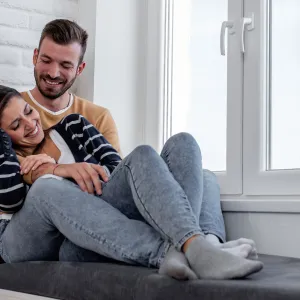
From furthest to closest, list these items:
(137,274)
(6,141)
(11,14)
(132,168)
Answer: (11,14) < (6,141) < (132,168) < (137,274)

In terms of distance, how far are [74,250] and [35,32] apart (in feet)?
3.60

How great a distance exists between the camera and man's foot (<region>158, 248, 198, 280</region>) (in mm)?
1206

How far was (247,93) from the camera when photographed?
201 cm

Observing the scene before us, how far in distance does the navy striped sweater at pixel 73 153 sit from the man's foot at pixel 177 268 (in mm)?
543

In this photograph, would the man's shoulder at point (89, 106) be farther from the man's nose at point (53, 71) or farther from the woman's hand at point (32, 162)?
the woman's hand at point (32, 162)

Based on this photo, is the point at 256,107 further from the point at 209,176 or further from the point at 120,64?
the point at 120,64

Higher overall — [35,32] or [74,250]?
[35,32]

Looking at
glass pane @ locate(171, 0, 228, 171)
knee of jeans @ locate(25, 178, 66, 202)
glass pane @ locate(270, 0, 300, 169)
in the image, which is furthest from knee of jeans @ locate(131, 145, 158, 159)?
glass pane @ locate(171, 0, 228, 171)

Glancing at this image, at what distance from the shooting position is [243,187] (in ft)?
6.52

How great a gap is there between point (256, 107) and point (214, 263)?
846 millimetres

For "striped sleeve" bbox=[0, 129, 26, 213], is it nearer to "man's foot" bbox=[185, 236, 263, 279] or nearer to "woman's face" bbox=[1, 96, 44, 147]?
"woman's face" bbox=[1, 96, 44, 147]

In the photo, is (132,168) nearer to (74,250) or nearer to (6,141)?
(74,250)

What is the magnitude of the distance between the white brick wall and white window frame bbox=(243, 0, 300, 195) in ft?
2.77

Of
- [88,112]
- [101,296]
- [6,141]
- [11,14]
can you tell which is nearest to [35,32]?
[11,14]
